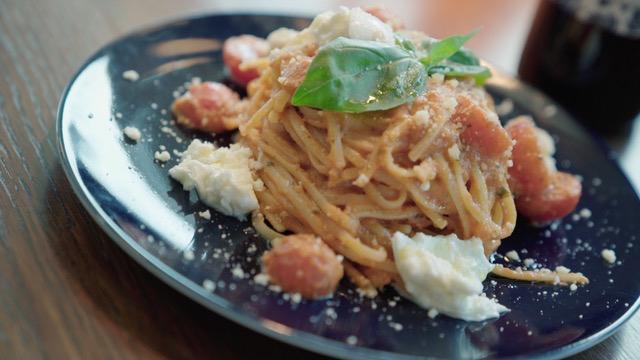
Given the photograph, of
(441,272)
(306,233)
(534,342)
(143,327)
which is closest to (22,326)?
(143,327)

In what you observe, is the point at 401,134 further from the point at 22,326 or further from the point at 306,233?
the point at 22,326

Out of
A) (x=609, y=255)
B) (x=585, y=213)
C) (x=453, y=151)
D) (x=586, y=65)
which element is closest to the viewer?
(x=453, y=151)

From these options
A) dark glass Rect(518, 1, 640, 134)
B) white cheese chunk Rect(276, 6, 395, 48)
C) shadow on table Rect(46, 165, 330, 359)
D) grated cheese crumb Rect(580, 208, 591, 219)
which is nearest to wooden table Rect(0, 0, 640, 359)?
shadow on table Rect(46, 165, 330, 359)

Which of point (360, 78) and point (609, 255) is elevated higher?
point (360, 78)

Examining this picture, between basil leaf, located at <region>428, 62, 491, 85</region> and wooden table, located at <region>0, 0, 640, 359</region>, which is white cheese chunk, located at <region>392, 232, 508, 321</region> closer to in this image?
wooden table, located at <region>0, 0, 640, 359</region>

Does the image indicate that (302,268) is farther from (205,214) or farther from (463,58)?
(463,58)

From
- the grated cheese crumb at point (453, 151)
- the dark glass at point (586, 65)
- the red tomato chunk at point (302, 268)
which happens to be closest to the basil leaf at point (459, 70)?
the grated cheese crumb at point (453, 151)

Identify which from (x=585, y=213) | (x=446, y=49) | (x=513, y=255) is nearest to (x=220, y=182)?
(x=446, y=49)
